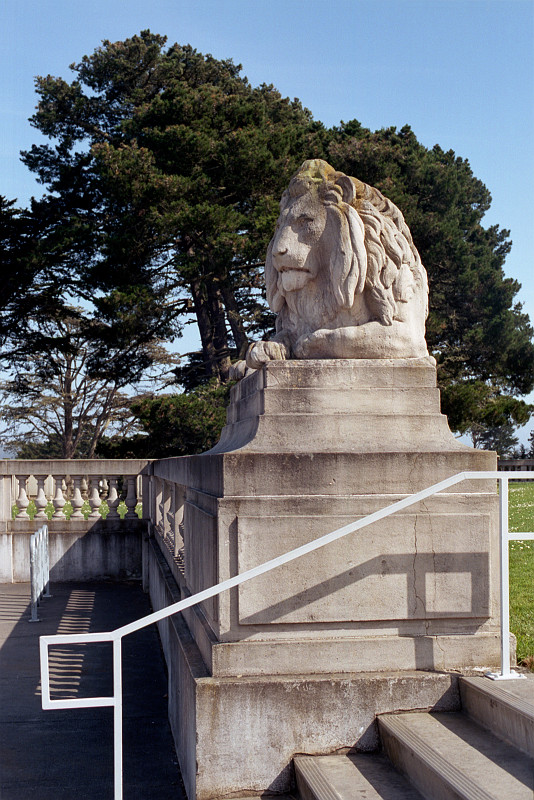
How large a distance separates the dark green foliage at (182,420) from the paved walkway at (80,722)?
12.6 m

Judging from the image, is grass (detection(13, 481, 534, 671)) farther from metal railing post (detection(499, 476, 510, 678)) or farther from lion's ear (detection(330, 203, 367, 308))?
lion's ear (detection(330, 203, 367, 308))

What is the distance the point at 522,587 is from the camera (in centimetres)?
746

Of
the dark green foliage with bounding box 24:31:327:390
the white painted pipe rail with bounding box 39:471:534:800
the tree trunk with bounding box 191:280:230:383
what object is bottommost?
the white painted pipe rail with bounding box 39:471:534:800

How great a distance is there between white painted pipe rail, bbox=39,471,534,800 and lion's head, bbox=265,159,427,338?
5.23ft

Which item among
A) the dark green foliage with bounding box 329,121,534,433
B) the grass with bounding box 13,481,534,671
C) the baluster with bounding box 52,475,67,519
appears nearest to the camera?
the grass with bounding box 13,481,534,671

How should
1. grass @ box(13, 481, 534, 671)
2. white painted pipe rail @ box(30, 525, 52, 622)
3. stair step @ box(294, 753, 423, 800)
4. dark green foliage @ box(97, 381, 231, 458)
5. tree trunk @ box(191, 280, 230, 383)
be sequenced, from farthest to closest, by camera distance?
1. tree trunk @ box(191, 280, 230, 383)
2. dark green foliage @ box(97, 381, 231, 458)
3. white painted pipe rail @ box(30, 525, 52, 622)
4. grass @ box(13, 481, 534, 671)
5. stair step @ box(294, 753, 423, 800)

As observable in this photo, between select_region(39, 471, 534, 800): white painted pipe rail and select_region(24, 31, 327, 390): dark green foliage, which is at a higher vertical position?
select_region(24, 31, 327, 390): dark green foliage

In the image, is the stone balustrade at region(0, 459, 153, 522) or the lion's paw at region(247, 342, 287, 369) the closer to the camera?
the lion's paw at region(247, 342, 287, 369)

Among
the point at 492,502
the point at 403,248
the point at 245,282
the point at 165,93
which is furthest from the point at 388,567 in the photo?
the point at 165,93

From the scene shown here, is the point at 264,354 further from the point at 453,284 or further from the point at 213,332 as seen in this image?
the point at 453,284

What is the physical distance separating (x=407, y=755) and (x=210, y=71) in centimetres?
2765

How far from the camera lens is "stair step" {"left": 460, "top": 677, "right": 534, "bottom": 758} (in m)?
3.28

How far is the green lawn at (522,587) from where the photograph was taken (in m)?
5.18

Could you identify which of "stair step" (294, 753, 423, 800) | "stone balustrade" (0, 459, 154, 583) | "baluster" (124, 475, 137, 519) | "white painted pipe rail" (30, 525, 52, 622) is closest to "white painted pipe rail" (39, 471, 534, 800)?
"stair step" (294, 753, 423, 800)
